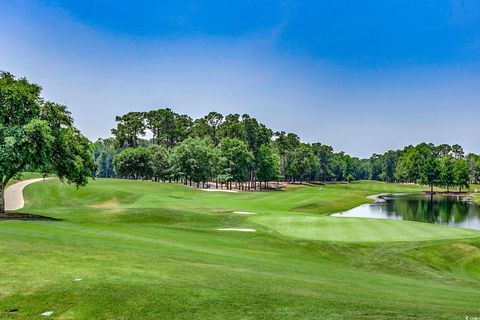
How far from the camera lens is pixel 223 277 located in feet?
40.6

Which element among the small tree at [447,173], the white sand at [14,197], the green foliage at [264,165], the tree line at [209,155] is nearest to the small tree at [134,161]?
the tree line at [209,155]

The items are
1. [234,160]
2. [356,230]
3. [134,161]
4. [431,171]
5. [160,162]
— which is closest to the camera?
[356,230]

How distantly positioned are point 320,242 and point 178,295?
59.7 ft

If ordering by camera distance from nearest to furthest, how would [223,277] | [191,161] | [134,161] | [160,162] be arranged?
1. [223,277]
2. [191,161]
3. [134,161]
4. [160,162]

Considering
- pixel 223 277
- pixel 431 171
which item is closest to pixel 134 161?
pixel 223 277

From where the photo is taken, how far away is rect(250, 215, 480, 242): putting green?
28.9m

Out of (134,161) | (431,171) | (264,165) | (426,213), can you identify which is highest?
(134,161)

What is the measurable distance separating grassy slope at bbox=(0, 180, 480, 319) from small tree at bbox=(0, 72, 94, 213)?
662cm

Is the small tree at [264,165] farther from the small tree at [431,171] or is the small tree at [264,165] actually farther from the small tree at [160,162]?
the small tree at [431,171]

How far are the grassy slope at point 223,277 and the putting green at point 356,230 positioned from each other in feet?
7.44

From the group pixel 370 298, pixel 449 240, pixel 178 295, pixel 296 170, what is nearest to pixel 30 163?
pixel 178 295

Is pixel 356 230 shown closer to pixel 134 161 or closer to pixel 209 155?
pixel 209 155

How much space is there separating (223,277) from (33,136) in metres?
22.3

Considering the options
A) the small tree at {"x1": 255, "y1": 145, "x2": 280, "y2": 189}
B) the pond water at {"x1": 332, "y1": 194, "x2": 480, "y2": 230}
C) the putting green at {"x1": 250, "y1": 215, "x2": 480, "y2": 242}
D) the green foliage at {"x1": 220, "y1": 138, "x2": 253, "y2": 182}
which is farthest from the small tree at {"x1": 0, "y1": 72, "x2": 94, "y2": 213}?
the small tree at {"x1": 255, "y1": 145, "x2": 280, "y2": 189}
